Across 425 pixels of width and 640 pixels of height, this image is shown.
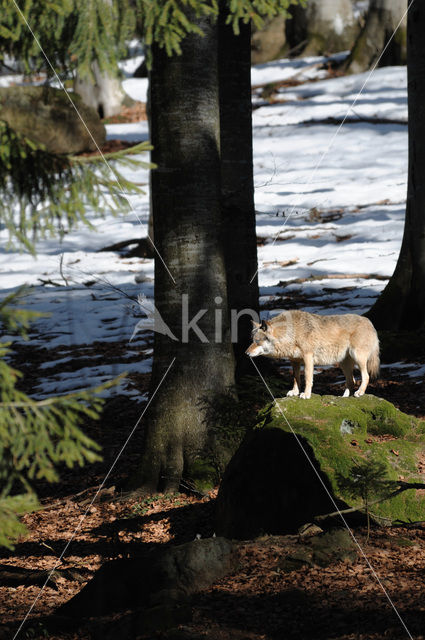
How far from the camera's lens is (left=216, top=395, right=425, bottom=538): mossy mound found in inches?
245

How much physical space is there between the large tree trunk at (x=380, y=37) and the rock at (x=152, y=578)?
2813 cm

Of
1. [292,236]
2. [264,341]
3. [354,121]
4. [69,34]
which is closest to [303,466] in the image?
[264,341]

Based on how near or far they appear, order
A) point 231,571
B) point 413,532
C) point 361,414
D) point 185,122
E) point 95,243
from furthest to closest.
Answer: point 95,243
point 185,122
point 361,414
point 413,532
point 231,571

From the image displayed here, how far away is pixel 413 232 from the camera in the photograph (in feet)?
38.1

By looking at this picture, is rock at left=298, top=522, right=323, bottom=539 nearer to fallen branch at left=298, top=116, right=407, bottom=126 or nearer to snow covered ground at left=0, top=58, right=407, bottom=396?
snow covered ground at left=0, top=58, right=407, bottom=396

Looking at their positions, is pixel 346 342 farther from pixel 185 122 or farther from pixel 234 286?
pixel 185 122

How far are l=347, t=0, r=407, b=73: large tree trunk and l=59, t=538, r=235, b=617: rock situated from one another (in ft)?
92.3

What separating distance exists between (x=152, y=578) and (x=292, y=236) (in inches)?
581

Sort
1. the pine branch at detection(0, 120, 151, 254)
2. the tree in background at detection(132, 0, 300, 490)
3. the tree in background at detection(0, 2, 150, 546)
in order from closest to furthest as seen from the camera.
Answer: the tree in background at detection(0, 2, 150, 546), the pine branch at detection(0, 120, 151, 254), the tree in background at detection(132, 0, 300, 490)

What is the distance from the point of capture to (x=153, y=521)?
7.31 meters

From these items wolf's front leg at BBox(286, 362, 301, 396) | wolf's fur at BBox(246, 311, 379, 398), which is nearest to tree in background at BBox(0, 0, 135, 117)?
wolf's fur at BBox(246, 311, 379, 398)

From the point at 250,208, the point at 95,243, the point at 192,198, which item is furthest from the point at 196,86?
the point at 95,243

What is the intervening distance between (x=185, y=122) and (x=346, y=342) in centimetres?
289

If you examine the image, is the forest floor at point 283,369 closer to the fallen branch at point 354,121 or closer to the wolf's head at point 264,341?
the fallen branch at point 354,121
